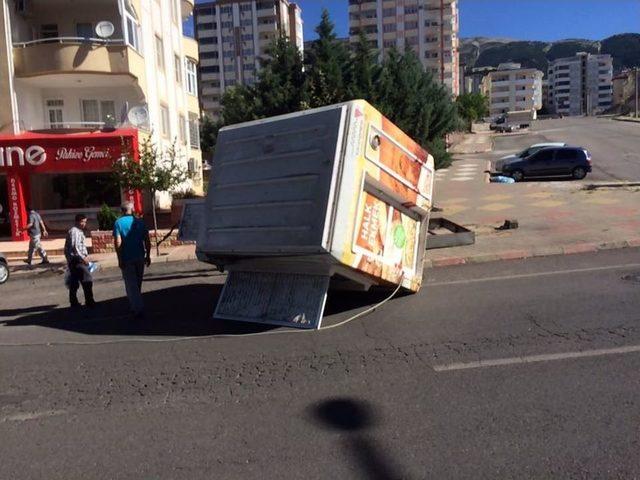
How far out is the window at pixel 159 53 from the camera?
2537 centimetres

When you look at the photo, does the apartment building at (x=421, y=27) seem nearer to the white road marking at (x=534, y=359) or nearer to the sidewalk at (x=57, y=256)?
the sidewalk at (x=57, y=256)

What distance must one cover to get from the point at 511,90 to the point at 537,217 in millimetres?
164403

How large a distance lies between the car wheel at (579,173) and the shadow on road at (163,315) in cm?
2328

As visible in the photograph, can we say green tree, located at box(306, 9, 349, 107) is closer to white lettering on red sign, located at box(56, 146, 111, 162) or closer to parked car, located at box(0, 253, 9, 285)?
white lettering on red sign, located at box(56, 146, 111, 162)

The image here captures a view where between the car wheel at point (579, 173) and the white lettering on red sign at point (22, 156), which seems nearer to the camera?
the white lettering on red sign at point (22, 156)

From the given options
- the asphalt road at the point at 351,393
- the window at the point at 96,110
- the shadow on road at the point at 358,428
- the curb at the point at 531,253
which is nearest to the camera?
the shadow on road at the point at 358,428

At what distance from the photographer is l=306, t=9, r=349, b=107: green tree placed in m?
17.9

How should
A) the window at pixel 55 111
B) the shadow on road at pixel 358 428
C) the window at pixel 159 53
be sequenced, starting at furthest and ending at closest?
the window at pixel 159 53 → the window at pixel 55 111 → the shadow on road at pixel 358 428

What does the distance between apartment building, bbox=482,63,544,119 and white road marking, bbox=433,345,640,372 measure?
170 m

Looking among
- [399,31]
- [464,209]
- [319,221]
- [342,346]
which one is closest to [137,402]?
[342,346]

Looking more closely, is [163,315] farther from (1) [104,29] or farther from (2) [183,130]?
(2) [183,130]

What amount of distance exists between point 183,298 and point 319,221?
4.02 metres

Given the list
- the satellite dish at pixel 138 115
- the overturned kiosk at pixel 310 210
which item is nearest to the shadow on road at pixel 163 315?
the overturned kiosk at pixel 310 210

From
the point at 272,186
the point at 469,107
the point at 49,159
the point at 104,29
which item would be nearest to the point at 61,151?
the point at 49,159
